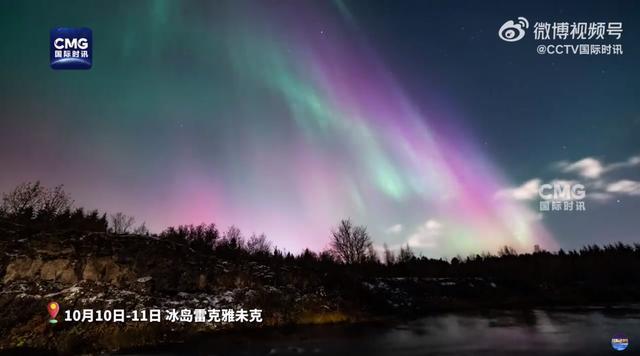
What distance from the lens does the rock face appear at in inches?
745

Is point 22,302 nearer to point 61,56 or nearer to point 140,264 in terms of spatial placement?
point 140,264

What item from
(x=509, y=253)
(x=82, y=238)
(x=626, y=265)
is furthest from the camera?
(x=509, y=253)

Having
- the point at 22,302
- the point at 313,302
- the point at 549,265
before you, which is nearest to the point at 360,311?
the point at 313,302

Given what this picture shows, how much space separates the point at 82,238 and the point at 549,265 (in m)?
59.2

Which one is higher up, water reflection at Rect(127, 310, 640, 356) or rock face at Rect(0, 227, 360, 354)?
rock face at Rect(0, 227, 360, 354)

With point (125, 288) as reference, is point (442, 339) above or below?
below

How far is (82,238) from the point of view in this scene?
25344 mm

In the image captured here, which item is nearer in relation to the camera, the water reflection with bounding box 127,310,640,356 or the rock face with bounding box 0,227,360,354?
the water reflection with bounding box 127,310,640,356

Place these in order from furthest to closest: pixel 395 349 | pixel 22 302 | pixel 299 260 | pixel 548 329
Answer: pixel 299 260 < pixel 548 329 < pixel 22 302 < pixel 395 349

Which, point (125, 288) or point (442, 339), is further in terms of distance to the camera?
point (125, 288)

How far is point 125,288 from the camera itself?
78.5 ft

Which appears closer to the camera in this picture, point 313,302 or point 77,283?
point 77,283

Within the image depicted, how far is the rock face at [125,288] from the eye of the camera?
1892 centimetres

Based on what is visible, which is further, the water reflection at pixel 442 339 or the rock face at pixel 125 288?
the rock face at pixel 125 288
